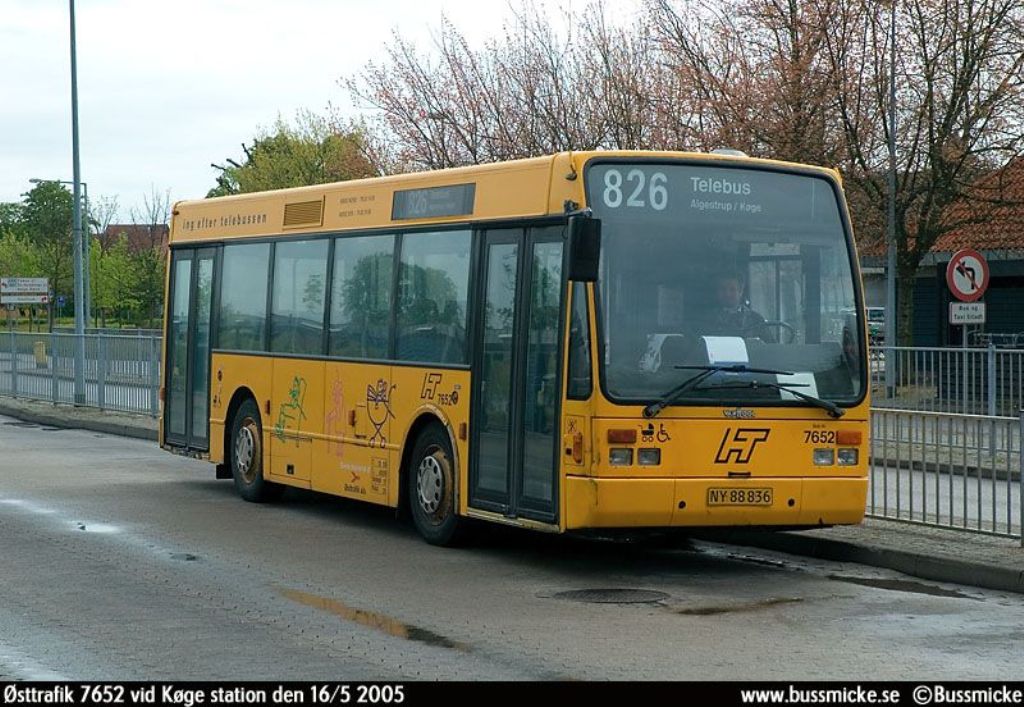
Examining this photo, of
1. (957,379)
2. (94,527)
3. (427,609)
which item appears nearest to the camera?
(427,609)

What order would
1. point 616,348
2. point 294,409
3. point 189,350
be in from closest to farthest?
point 616,348
point 294,409
point 189,350

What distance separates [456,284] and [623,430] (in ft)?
7.86

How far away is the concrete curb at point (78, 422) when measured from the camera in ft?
90.1

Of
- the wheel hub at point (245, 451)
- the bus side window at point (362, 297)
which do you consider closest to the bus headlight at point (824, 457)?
the bus side window at point (362, 297)

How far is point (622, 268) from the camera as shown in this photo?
1217 centimetres

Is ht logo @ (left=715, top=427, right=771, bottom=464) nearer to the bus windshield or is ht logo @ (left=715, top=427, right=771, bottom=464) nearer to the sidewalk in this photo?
the bus windshield

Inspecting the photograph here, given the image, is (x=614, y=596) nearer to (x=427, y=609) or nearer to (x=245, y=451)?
(x=427, y=609)

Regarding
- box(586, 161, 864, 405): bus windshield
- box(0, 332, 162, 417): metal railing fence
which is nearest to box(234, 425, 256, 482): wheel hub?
box(586, 161, 864, 405): bus windshield

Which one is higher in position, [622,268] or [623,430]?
[622,268]

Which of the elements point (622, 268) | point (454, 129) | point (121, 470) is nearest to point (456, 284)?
point (622, 268)

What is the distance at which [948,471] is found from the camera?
13562 mm

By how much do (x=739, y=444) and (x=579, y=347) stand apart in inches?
49.5

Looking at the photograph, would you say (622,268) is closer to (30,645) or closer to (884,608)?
(884,608)

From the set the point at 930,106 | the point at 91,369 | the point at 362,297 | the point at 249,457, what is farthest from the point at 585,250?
the point at 930,106
